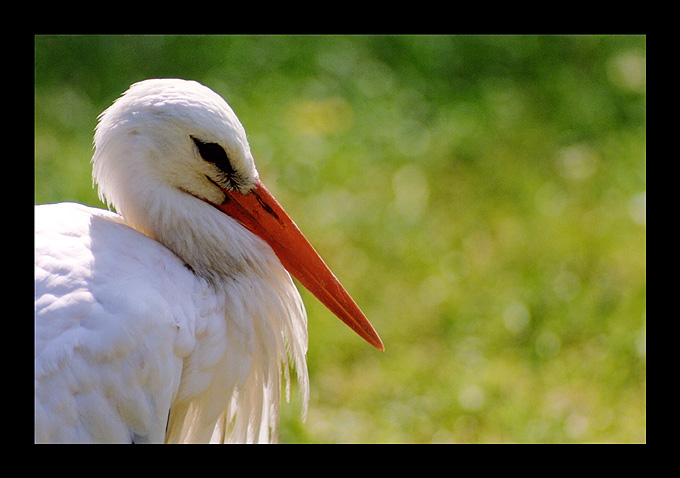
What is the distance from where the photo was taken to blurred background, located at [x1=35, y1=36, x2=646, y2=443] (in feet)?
8.10

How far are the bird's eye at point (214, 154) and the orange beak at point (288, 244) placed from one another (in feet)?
0.23

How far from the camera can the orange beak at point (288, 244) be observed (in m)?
1.54

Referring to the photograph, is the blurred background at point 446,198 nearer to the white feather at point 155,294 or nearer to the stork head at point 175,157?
the white feather at point 155,294

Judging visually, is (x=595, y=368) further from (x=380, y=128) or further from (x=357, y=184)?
(x=380, y=128)

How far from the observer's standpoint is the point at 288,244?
5.14ft

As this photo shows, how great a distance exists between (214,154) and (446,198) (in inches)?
80.2

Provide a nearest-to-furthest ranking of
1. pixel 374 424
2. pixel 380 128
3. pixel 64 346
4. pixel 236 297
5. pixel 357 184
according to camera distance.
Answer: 1. pixel 64 346
2. pixel 236 297
3. pixel 374 424
4. pixel 357 184
5. pixel 380 128

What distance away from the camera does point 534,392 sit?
8.13ft

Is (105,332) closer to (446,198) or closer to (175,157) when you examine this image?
(175,157)

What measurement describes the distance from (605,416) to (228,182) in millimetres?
1514

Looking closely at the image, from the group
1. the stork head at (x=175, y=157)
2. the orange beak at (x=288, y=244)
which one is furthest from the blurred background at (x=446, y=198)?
the stork head at (x=175, y=157)

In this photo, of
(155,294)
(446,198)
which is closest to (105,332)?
(155,294)

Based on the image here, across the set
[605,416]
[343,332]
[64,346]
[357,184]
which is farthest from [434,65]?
[64,346]

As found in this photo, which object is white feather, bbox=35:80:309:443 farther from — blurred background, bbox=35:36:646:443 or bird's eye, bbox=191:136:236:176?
blurred background, bbox=35:36:646:443
